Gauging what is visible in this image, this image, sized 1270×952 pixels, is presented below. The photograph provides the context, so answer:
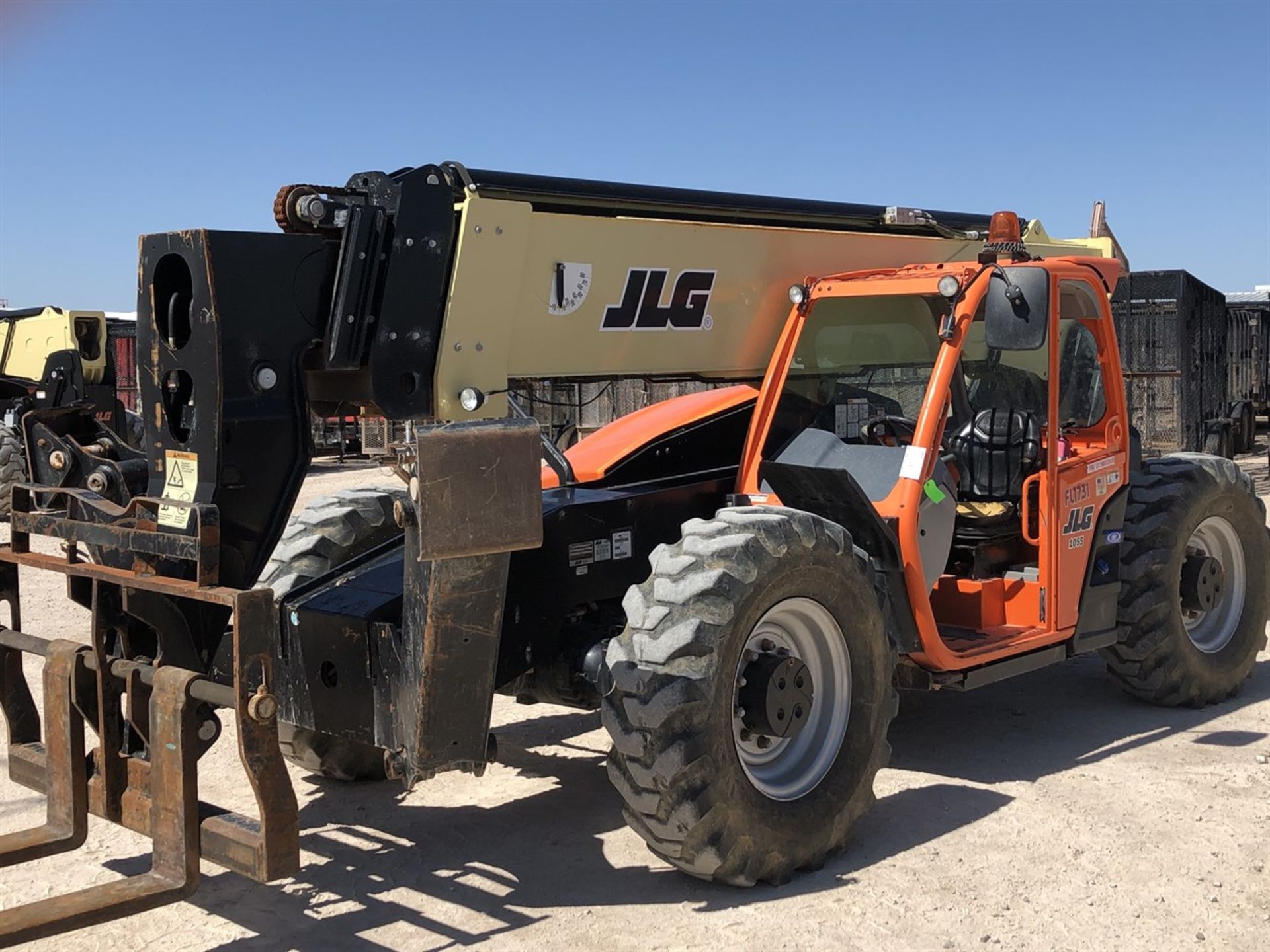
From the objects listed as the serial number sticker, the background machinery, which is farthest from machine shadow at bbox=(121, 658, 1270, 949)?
the background machinery

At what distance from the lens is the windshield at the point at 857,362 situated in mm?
6172

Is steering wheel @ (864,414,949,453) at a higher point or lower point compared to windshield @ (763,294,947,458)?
lower

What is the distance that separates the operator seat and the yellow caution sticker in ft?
11.8

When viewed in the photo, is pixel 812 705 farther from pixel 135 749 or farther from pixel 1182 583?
pixel 1182 583

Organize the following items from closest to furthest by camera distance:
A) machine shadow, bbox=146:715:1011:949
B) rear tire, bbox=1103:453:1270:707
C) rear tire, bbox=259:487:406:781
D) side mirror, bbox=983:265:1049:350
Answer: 1. machine shadow, bbox=146:715:1011:949
2. side mirror, bbox=983:265:1049:350
3. rear tire, bbox=259:487:406:781
4. rear tire, bbox=1103:453:1270:707

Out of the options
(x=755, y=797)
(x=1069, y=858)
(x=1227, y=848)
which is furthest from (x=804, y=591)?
(x=1227, y=848)

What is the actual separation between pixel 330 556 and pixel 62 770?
1.59m

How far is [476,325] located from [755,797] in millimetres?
1974

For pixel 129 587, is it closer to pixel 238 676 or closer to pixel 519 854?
pixel 238 676

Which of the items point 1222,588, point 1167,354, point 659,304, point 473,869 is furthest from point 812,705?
point 1167,354

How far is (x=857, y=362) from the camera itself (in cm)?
629

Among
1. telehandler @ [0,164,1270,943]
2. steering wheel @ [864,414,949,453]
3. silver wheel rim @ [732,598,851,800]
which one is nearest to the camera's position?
telehandler @ [0,164,1270,943]

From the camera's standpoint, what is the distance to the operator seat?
6309 millimetres

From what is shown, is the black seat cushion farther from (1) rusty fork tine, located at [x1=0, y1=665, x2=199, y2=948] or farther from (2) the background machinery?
(2) the background machinery
